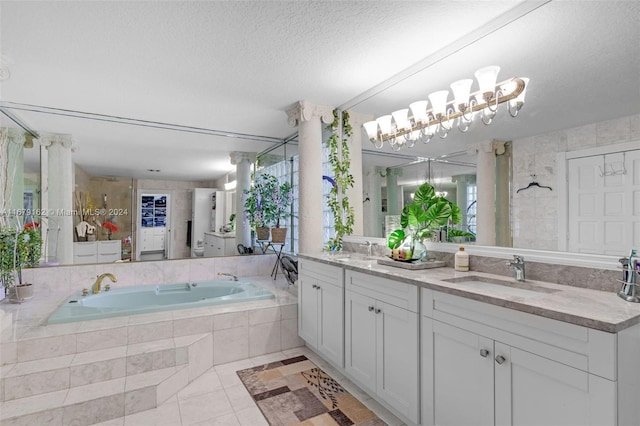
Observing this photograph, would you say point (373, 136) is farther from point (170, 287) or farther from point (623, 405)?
point (170, 287)

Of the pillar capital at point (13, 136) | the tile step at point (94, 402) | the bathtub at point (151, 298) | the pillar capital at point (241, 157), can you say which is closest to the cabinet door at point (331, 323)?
the bathtub at point (151, 298)

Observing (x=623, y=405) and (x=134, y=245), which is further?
(x=134, y=245)

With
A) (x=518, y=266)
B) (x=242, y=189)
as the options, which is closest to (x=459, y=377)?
(x=518, y=266)

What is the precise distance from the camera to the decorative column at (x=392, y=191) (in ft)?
8.43

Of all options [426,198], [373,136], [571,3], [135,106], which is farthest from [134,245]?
[571,3]

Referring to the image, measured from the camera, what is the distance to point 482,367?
1.33 m

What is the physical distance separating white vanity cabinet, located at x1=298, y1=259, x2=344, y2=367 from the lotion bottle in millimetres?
754

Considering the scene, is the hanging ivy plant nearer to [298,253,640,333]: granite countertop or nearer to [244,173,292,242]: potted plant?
[244,173,292,242]: potted plant

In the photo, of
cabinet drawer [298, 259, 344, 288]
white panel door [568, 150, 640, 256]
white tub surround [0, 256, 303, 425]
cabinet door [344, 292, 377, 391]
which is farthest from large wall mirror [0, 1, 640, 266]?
white tub surround [0, 256, 303, 425]

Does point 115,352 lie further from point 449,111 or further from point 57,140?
point 449,111

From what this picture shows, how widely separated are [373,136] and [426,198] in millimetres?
847

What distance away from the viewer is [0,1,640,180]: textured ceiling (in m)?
1.60

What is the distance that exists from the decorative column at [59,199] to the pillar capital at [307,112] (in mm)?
2335

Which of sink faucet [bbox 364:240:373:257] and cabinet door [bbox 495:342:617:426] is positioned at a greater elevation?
sink faucet [bbox 364:240:373:257]
